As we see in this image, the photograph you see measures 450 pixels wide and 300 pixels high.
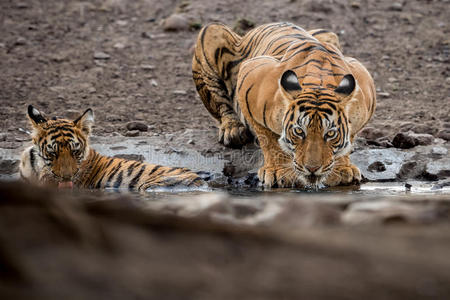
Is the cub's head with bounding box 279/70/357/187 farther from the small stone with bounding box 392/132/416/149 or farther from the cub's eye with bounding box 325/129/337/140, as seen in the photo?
the small stone with bounding box 392/132/416/149

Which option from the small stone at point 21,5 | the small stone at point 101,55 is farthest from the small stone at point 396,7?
the small stone at point 21,5

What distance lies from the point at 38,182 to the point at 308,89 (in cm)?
230

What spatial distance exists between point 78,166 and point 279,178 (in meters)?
1.68

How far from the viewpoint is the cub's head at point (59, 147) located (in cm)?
605

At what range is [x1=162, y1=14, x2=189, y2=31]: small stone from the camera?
37.6 ft

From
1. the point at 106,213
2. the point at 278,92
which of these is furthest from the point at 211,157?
the point at 106,213

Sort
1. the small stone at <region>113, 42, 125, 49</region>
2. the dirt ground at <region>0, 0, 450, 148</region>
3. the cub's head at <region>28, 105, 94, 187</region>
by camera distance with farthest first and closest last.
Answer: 1. the small stone at <region>113, 42, 125, 49</region>
2. the dirt ground at <region>0, 0, 450, 148</region>
3. the cub's head at <region>28, 105, 94, 187</region>

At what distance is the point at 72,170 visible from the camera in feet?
19.9

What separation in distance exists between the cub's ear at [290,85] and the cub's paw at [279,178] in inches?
25.9

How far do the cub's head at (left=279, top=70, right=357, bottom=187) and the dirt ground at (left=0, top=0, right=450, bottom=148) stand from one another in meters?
2.04

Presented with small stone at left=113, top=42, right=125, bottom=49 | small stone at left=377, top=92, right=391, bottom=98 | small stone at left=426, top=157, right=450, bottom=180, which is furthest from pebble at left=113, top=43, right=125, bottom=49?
small stone at left=426, top=157, right=450, bottom=180

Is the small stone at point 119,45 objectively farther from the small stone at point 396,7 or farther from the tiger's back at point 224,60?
the small stone at point 396,7

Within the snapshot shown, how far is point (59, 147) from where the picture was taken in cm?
612

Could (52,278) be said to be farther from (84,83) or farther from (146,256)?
(84,83)
